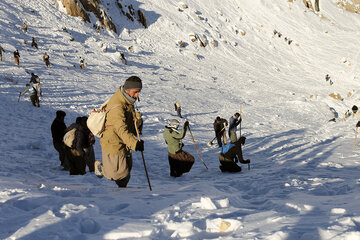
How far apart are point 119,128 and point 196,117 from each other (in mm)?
14568

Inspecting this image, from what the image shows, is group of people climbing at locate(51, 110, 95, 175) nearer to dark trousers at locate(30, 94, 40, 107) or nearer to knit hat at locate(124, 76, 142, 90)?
knit hat at locate(124, 76, 142, 90)

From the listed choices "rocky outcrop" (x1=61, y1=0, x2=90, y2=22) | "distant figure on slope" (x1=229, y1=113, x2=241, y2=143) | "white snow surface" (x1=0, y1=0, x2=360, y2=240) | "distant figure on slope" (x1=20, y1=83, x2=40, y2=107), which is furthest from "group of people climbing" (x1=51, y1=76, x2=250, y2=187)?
"rocky outcrop" (x1=61, y1=0, x2=90, y2=22)

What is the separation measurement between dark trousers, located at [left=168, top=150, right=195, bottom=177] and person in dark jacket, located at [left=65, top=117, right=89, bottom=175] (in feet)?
7.40

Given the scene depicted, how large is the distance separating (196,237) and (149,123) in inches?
497

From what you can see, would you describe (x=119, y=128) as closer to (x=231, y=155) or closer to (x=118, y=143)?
(x=118, y=143)

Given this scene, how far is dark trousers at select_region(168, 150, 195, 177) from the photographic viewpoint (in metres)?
7.05

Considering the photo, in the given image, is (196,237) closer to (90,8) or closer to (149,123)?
(149,123)

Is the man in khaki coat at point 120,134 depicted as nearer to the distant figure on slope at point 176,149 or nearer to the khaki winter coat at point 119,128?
the khaki winter coat at point 119,128

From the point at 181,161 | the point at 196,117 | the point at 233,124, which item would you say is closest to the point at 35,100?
the point at 196,117

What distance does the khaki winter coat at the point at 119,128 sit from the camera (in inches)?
154

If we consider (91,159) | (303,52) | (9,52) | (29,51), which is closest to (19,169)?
(91,159)

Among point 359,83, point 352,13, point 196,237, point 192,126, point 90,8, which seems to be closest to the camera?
point 196,237

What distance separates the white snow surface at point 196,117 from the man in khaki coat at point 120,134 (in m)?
0.45

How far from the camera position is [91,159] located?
23.1ft
